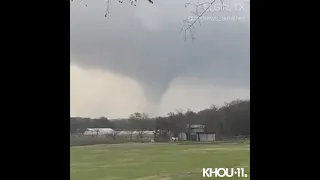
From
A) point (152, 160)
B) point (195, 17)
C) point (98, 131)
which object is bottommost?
point (152, 160)

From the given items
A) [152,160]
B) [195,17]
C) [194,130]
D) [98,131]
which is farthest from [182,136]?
[195,17]

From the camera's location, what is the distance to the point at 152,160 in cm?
139

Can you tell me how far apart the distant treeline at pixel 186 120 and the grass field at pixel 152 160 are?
0.07 m

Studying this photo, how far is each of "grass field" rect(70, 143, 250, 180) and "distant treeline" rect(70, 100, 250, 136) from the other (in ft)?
0.23

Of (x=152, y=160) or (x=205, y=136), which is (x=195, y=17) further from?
(x=152, y=160)

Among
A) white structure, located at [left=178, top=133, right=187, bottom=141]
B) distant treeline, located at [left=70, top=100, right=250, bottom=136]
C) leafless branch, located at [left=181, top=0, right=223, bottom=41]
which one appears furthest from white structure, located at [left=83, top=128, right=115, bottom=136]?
leafless branch, located at [left=181, top=0, right=223, bottom=41]

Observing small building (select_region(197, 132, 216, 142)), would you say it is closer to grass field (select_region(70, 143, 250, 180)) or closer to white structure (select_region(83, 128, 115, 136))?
grass field (select_region(70, 143, 250, 180))

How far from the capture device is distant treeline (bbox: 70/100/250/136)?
137 centimetres

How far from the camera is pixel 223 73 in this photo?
140cm

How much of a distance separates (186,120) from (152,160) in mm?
215
